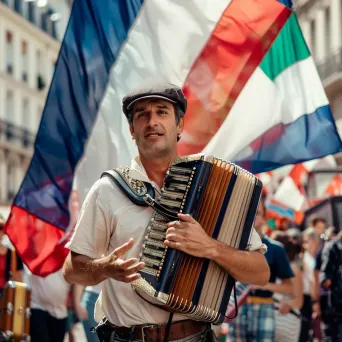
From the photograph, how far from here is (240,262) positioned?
4.43m

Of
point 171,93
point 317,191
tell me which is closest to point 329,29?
point 317,191

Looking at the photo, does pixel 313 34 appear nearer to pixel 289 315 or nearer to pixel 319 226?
pixel 319 226

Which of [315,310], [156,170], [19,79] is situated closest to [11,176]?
[19,79]

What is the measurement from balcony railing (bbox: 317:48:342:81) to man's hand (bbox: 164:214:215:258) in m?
39.1

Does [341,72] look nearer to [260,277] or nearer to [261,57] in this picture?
[261,57]

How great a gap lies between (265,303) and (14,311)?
1.91 meters

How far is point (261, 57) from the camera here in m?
8.02

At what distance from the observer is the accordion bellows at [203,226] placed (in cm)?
433

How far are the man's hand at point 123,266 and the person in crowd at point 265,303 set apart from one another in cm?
446

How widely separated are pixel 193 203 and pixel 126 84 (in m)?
3.85

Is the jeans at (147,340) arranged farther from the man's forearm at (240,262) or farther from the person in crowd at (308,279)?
the person in crowd at (308,279)

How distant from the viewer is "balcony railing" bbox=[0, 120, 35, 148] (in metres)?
60.0

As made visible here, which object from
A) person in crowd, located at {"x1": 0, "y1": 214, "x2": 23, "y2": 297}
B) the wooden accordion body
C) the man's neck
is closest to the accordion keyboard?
the man's neck

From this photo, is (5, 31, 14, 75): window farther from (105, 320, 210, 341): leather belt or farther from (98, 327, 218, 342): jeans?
(105, 320, 210, 341): leather belt
